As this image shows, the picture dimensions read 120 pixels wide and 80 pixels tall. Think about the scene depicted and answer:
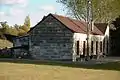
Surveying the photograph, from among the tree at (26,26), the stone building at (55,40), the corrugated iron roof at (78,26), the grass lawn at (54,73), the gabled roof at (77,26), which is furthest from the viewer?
the tree at (26,26)

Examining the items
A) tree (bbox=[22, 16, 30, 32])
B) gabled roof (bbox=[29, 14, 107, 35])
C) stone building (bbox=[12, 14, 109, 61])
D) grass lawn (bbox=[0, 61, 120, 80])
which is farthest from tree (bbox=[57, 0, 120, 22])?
grass lawn (bbox=[0, 61, 120, 80])

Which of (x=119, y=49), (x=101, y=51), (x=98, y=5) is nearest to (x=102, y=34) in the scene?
(x=101, y=51)

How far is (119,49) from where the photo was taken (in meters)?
59.0

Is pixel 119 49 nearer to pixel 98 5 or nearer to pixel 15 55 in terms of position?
pixel 98 5

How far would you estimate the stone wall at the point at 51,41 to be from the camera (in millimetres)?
40938

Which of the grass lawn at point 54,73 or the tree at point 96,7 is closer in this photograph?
the grass lawn at point 54,73

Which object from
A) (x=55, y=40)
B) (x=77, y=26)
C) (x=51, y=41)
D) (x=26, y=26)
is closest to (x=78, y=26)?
(x=77, y=26)

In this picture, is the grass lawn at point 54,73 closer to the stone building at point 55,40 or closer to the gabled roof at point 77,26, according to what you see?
the stone building at point 55,40

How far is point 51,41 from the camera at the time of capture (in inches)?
1640

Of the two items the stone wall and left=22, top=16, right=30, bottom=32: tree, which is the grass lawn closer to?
the stone wall

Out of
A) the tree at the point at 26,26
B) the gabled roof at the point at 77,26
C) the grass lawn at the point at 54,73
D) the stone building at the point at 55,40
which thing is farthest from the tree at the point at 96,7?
the grass lawn at the point at 54,73

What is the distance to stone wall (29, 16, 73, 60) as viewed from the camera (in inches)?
1612

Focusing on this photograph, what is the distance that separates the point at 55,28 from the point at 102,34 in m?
13.7

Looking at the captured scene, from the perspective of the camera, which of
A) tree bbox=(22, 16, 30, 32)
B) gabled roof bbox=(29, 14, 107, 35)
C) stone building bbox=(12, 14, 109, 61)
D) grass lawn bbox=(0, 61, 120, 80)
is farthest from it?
tree bbox=(22, 16, 30, 32)
